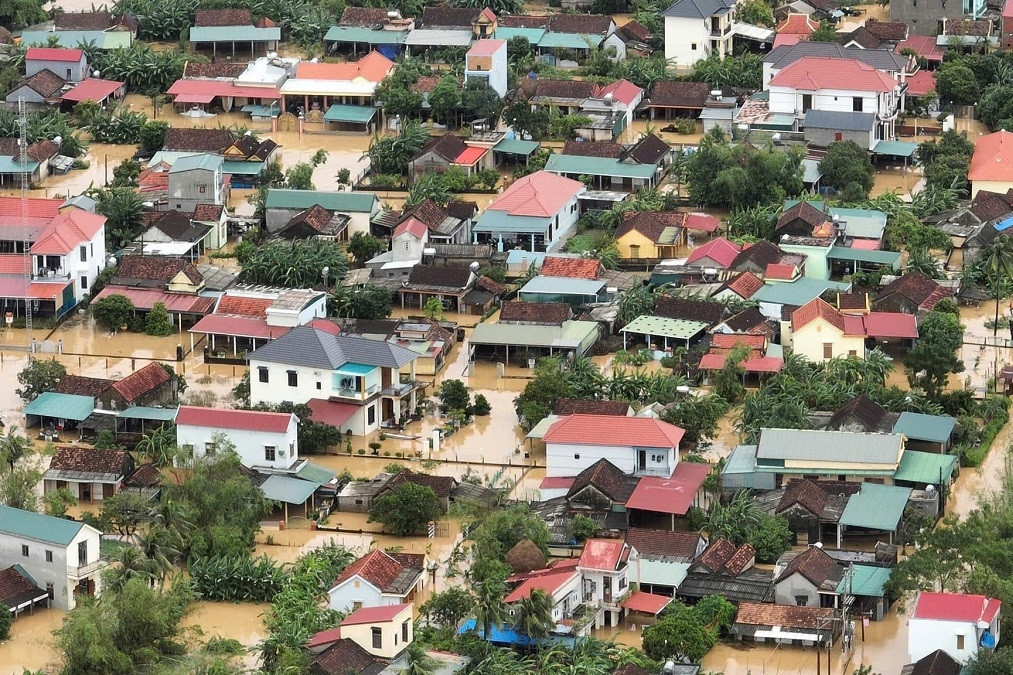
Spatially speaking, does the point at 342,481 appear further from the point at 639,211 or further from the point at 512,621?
the point at 639,211

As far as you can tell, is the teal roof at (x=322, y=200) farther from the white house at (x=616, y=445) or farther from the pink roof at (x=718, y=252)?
the white house at (x=616, y=445)

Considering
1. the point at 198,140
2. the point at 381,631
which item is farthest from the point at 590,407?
the point at 198,140

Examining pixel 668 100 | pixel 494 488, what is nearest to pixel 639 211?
pixel 668 100

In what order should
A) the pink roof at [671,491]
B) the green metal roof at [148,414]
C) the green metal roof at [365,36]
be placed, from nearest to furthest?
the pink roof at [671,491] < the green metal roof at [148,414] < the green metal roof at [365,36]

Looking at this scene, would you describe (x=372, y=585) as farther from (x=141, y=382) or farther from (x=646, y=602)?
(x=141, y=382)

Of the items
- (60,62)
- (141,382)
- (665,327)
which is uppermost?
(60,62)

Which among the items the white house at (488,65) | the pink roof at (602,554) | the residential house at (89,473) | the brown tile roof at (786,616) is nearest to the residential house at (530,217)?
the white house at (488,65)
